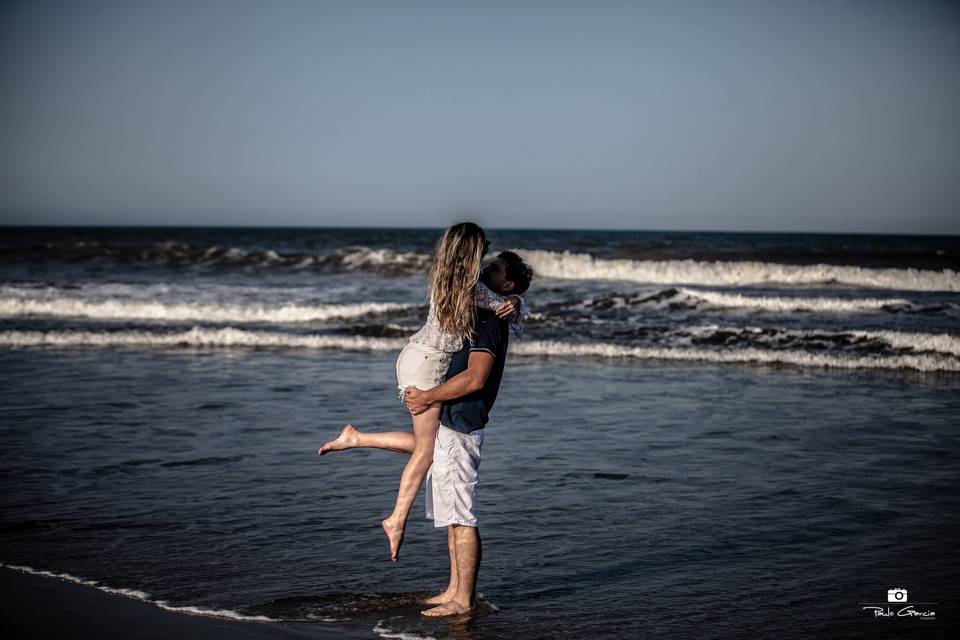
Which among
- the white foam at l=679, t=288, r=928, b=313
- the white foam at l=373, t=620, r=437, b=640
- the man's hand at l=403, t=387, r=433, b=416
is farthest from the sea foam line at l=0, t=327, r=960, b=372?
the white foam at l=373, t=620, r=437, b=640

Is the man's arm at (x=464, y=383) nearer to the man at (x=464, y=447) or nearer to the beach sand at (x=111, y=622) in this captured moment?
the man at (x=464, y=447)

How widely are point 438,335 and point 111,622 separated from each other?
82.3 inches

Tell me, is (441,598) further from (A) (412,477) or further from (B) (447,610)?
(A) (412,477)

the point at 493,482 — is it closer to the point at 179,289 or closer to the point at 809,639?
the point at 809,639

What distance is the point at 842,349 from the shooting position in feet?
49.7

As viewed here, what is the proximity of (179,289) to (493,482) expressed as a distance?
70.6 ft

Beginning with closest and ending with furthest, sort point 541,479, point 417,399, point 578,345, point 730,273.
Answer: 1. point 417,399
2. point 541,479
3. point 578,345
4. point 730,273

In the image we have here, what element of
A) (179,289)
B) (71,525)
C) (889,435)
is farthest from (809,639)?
(179,289)

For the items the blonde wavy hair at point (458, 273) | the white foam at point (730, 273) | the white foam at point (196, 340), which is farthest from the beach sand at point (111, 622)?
the white foam at point (730, 273)

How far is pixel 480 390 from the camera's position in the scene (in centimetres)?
452

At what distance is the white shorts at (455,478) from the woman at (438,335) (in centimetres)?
12

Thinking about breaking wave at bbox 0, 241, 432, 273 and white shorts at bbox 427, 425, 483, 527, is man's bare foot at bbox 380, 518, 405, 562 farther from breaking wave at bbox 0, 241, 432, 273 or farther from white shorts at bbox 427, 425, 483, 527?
breaking wave at bbox 0, 241, 432, 273

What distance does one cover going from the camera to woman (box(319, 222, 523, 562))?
4.34 metres

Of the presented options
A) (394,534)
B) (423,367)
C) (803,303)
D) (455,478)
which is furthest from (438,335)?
(803,303)
